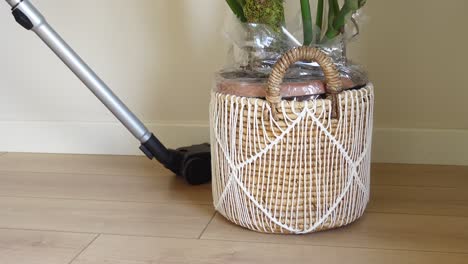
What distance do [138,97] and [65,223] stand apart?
477mm

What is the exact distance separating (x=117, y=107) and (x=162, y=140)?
0.31 m

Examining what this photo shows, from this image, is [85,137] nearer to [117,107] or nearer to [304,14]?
[117,107]

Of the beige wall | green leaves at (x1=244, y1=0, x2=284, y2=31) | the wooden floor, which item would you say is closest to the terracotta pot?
green leaves at (x1=244, y1=0, x2=284, y2=31)

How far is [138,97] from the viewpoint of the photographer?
4.71 feet

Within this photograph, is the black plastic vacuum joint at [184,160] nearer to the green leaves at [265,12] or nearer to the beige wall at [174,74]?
the beige wall at [174,74]

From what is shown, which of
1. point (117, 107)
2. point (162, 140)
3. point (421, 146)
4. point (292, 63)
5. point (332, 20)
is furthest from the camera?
point (162, 140)

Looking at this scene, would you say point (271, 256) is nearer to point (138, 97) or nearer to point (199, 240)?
point (199, 240)

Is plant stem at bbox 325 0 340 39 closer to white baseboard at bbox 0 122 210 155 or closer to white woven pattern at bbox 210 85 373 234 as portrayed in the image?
white woven pattern at bbox 210 85 373 234

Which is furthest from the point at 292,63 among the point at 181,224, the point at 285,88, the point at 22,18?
the point at 22,18

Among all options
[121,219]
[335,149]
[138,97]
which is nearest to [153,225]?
[121,219]

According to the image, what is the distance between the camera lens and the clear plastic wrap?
91cm

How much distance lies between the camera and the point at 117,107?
1.15 meters

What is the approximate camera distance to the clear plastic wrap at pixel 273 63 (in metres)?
0.91

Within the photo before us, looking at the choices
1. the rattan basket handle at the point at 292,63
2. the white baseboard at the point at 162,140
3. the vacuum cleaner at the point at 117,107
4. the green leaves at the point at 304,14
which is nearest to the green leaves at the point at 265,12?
the green leaves at the point at 304,14
